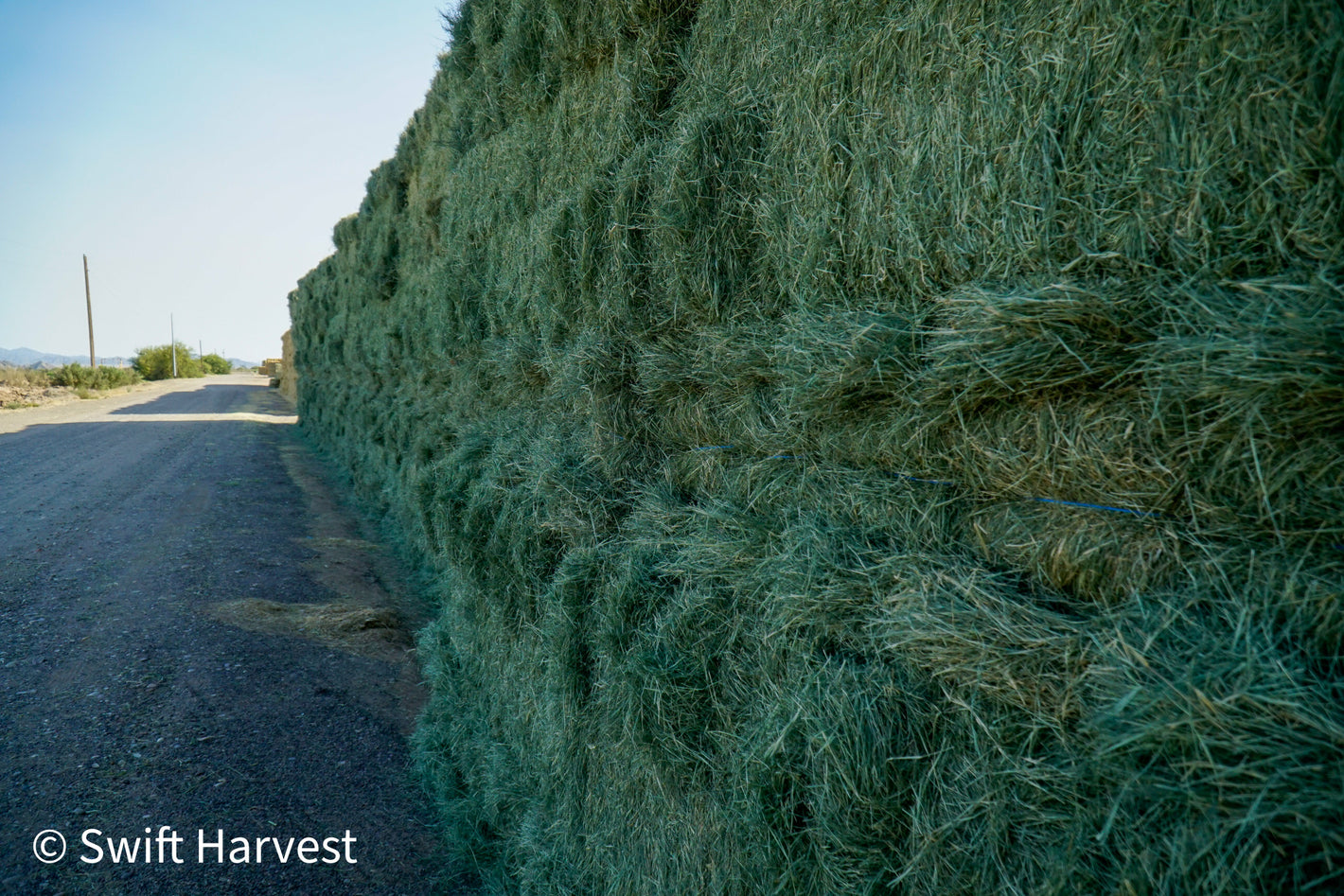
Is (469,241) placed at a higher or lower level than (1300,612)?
higher

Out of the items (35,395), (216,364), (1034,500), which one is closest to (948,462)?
(1034,500)

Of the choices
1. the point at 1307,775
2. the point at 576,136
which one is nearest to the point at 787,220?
the point at 1307,775

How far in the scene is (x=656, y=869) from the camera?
2105 millimetres

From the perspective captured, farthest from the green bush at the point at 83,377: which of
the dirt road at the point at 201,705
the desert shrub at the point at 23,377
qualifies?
the dirt road at the point at 201,705

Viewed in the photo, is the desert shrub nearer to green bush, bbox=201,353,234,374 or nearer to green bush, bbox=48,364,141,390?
green bush, bbox=48,364,141,390

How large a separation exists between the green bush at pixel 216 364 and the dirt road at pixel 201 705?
7718 cm

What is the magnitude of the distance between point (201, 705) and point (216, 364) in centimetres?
8772

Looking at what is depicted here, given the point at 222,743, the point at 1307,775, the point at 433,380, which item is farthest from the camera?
the point at 433,380

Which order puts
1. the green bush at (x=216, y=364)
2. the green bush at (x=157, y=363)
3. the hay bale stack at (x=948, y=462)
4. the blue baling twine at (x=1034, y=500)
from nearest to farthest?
1. the hay bale stack at (x=948, y=462)
2. the blue baling twine at (x=1034, y=500)
3. the green bush at (x=157, y=363)
4. the green bush at (x=216, y=364)

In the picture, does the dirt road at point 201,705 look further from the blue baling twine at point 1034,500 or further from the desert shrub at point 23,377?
the desert shrub at point 23,377

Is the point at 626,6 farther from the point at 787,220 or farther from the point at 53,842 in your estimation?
the point at 53,842

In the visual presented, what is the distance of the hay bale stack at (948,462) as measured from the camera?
3.32 feet

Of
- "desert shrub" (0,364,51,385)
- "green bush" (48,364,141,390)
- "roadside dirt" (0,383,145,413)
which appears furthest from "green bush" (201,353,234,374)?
"roadside dirt" (0,383,145,413)

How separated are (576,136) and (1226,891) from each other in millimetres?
3444
